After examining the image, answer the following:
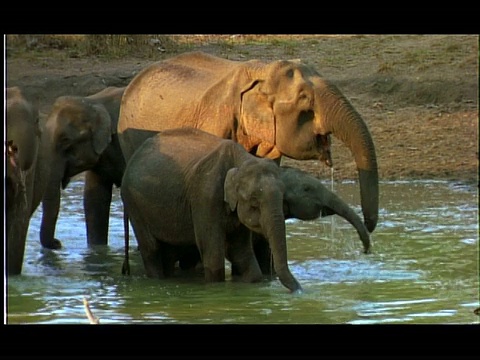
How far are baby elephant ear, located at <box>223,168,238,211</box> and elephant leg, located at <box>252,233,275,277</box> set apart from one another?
0.68 meters

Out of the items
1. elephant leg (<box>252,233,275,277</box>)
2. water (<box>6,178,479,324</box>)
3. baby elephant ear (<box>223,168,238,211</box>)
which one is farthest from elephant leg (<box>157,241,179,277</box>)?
baby elephant ear (<box>223,168,238,211</box>)

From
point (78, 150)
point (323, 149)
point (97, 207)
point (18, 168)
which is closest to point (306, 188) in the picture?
point (323, 149)

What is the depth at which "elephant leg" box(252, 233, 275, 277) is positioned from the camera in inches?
406

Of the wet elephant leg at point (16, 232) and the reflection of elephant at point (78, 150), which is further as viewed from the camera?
the reflection of elephant at point (78, 150)

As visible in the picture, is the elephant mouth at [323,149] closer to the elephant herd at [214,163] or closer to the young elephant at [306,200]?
the elephant herd at [214,163]

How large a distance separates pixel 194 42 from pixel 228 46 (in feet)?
2.29

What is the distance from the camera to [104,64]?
17.0 m

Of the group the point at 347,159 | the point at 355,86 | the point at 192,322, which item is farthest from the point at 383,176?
the point at 192,322

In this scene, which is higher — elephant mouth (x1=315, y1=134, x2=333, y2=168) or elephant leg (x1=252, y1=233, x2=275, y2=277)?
elephant mouth (x1=315, y1=134, x2=333, y2=168)

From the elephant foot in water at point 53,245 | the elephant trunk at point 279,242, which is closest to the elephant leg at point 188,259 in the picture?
the elephant trunk at point 279,242

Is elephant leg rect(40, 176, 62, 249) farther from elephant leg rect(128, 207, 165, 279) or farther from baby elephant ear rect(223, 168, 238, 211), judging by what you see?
baby elephant ear rect(223, 168, 238, 211)

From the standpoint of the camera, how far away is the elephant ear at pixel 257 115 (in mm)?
10852

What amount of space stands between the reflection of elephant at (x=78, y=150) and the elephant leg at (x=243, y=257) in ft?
8.37

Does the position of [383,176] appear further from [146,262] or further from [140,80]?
[146,262]
